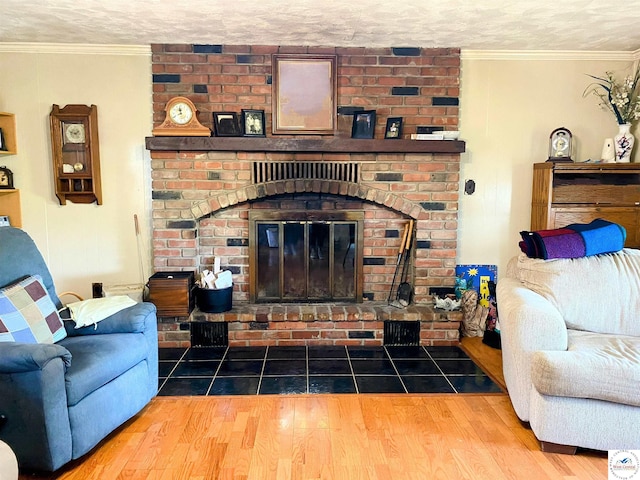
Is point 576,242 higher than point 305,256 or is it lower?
higher

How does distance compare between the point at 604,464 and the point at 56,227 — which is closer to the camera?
the point at 604,464

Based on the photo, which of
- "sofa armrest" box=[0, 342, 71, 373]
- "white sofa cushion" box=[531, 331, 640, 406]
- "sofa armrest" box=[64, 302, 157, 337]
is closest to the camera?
"sofa armrest" box=[0, 342, 71, 373]

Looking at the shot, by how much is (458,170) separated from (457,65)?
2.57ft

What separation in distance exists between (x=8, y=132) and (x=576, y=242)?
3.88 m

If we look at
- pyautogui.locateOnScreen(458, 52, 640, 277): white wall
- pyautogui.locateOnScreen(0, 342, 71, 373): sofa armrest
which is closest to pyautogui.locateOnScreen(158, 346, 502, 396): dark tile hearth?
pyautogui.locateOnScreen(0, 342, 71, 373): sofa armrest

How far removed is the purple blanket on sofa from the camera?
8.18 ft

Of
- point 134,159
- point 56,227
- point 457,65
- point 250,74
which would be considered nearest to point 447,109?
point 457,65

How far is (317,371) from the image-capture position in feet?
9.51

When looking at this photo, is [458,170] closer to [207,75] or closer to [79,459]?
[207,75]

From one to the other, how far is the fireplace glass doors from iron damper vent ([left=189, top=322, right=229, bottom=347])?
39cm

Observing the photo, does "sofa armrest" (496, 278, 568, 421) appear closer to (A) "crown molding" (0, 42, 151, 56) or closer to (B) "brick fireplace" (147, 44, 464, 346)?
(B) "brick fireplace" (147, 44, 464, 346)

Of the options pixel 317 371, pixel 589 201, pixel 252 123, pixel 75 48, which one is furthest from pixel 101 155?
pixel 589 201

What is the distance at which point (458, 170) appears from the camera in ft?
11.4

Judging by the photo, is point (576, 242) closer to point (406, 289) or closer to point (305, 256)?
point (406, 289)
